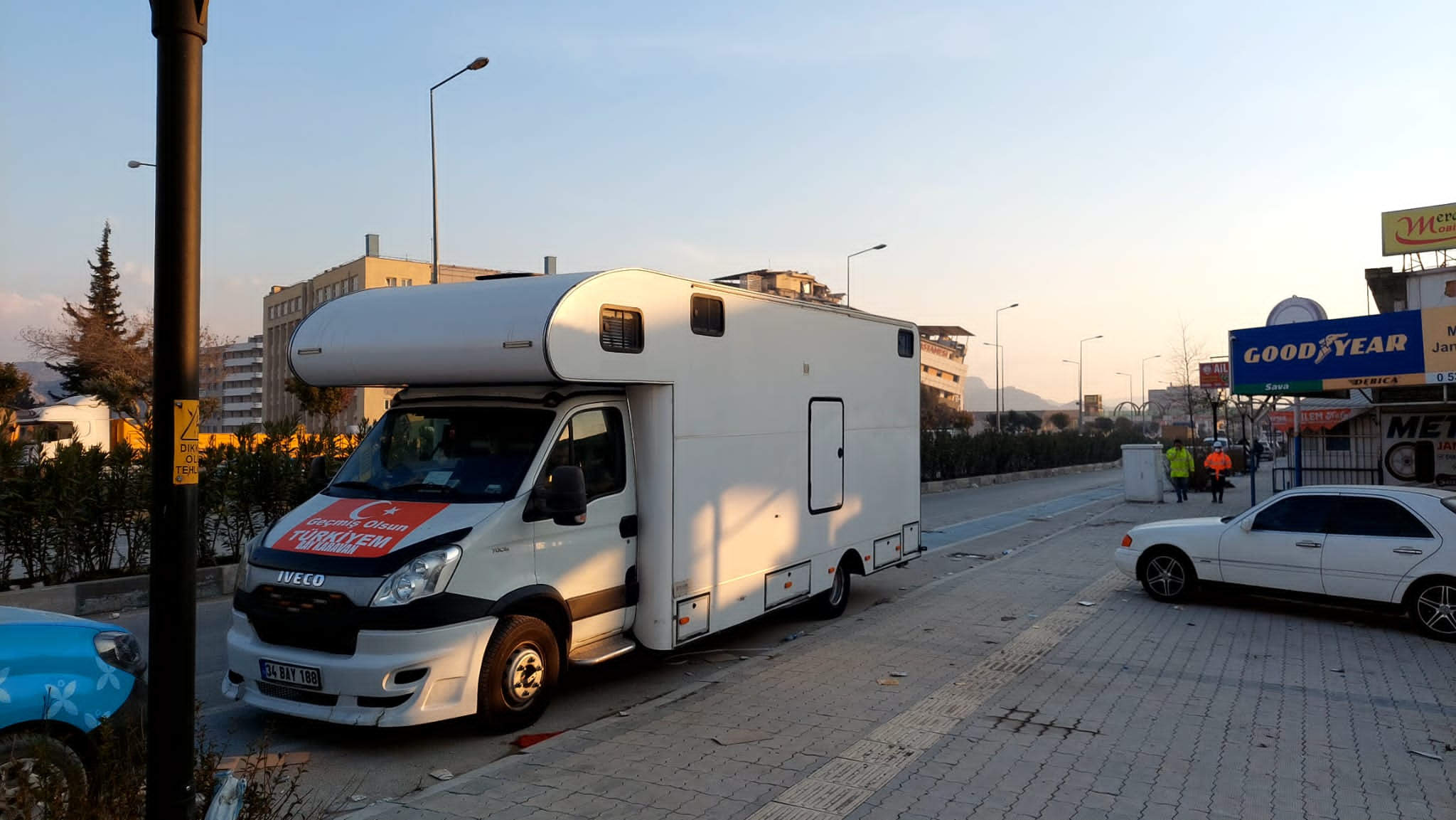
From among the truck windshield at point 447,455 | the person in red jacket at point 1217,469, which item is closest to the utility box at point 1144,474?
the person in red jacket at point 1217,469

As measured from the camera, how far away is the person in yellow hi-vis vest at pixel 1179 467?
82.8 feet

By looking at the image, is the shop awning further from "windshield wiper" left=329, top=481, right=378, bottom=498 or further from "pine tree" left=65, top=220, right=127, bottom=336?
"pine tree" left=65, top=220, right=127, bottom=336

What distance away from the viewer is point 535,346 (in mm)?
5996

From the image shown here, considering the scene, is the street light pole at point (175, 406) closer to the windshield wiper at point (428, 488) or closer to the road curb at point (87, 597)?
the windshield wiper at point (428, 488)

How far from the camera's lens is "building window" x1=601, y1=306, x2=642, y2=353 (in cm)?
648

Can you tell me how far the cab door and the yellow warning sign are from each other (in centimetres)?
299

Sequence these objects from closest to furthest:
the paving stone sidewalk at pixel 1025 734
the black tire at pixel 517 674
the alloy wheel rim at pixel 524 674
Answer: the paving stone sidewalk at pixel 1025 734
the black tire at pixel 517 674
the alloy wheel rim at pixel 524 674

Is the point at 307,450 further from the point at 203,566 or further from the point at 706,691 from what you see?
the point at 706,691

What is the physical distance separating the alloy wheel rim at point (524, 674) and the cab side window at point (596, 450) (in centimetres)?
112

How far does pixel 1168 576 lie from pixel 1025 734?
19.0 feet

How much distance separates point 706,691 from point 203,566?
24.4ft

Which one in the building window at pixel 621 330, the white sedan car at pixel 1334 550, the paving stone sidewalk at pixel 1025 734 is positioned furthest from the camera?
the white sedan car at pixel 1334 550

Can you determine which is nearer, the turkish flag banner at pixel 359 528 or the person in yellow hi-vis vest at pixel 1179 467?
the turkish flag banner at pixel 359 528

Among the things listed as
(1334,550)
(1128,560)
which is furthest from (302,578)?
(1334,550)
